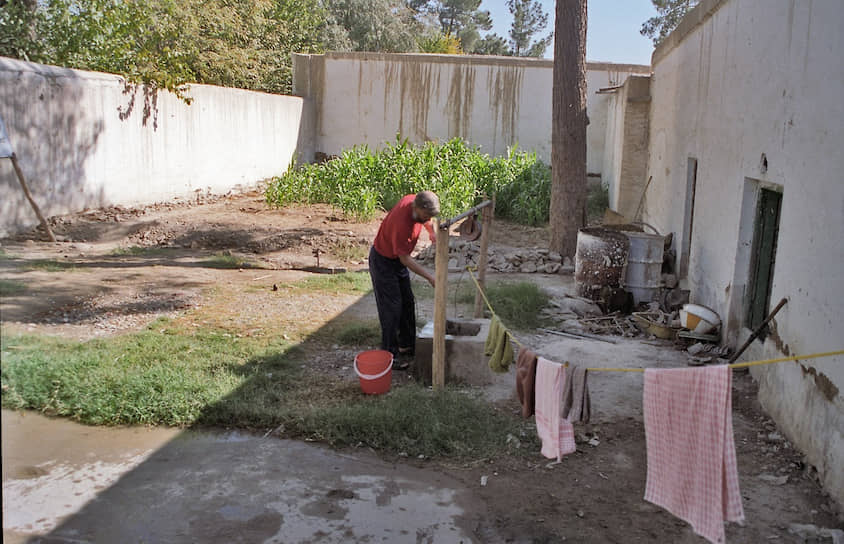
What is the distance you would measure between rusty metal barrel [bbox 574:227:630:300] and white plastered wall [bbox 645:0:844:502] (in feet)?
2.92

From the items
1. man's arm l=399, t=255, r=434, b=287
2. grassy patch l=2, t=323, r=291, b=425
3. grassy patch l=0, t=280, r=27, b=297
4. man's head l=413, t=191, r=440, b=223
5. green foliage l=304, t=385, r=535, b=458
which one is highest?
man's head l=413, t=191, r=440, b=223

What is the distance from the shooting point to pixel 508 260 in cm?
Result: 1155

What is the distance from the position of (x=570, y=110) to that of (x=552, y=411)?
333 inches

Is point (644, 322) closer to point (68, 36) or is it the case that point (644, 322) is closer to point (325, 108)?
point (68, 36)

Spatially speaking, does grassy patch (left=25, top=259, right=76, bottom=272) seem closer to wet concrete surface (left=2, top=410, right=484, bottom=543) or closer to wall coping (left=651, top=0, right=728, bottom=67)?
wet concrete surface (left=2, top=410, right=484, bottom=543)

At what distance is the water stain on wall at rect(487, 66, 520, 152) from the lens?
20.9 metres

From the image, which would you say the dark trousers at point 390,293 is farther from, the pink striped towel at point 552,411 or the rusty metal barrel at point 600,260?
the rusty metal barrel at point 600,260

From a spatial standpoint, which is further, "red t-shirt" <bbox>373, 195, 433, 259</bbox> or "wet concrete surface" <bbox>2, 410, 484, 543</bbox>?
"red t-shirt" <bbox>373, 195, 433, 259</bbox>

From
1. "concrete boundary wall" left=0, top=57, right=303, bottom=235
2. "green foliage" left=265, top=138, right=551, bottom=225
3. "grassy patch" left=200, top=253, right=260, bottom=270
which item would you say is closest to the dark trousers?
"grassy patch" left=200, top=253, right=260, bottom=270

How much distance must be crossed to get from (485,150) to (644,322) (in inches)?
561

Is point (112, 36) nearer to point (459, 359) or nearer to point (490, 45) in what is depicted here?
point (459, 359)

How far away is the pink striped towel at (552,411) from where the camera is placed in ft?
12.3

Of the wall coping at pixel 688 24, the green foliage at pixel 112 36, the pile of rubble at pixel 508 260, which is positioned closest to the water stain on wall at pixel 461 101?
the green foliage at pixel 112 36

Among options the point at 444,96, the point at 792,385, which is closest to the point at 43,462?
the point at 792,385
